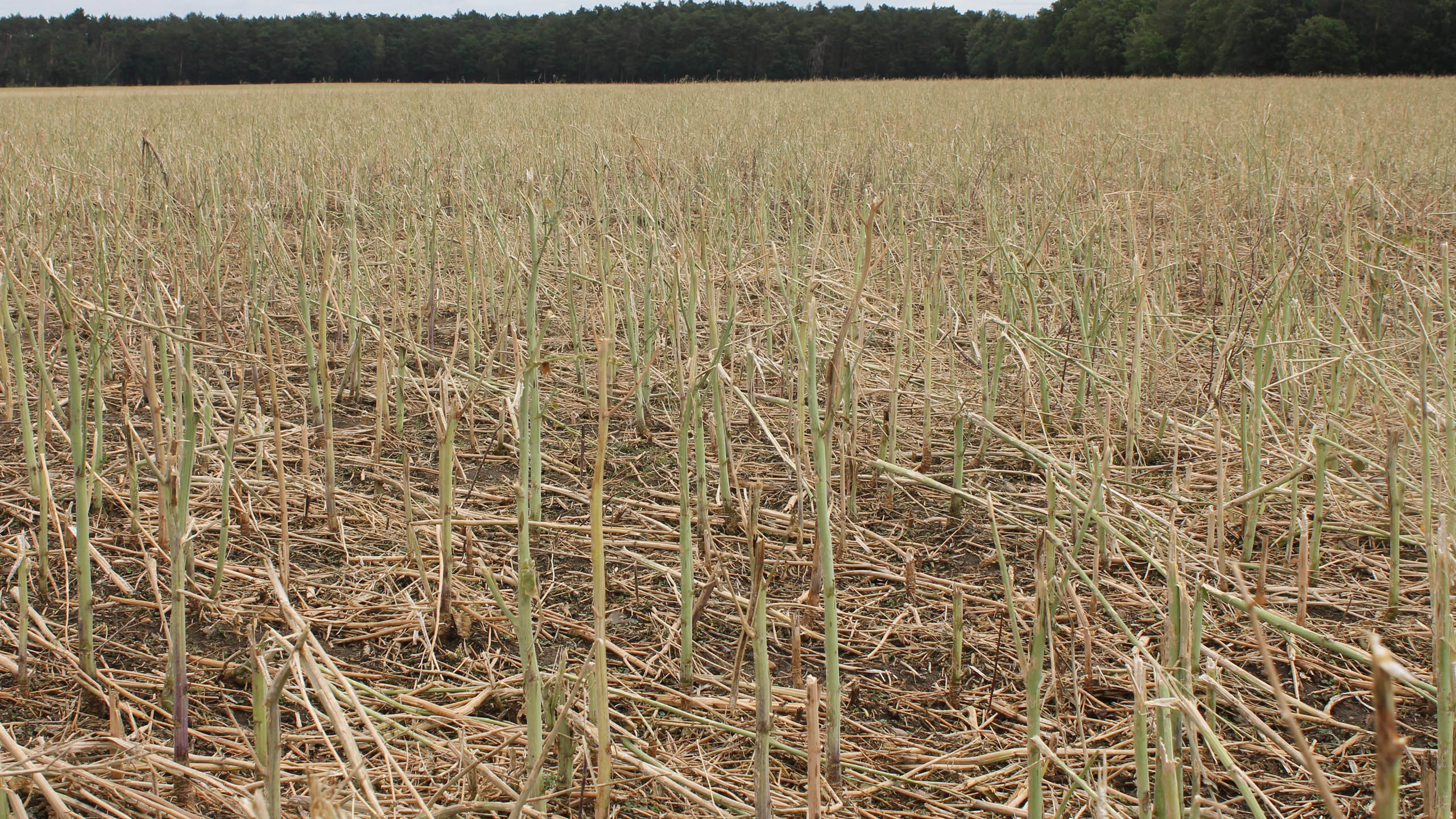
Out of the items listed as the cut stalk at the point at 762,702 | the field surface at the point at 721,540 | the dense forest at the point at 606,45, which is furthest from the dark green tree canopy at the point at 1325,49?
the cut stalk at the point at 762,702

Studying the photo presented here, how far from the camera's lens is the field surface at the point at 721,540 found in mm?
1228

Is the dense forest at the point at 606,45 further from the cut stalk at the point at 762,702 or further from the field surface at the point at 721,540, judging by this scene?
the cut stalk at the point at 762,702

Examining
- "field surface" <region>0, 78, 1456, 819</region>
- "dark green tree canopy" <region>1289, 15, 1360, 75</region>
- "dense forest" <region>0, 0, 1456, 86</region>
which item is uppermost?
"dense forest" <region>0, 0, 1456, 86</region>

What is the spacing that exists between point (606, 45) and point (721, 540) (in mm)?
39921

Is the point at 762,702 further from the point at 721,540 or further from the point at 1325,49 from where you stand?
the point at 1325,49

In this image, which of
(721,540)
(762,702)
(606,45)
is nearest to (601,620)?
(762,702)

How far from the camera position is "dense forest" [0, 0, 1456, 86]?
35688 millimetres

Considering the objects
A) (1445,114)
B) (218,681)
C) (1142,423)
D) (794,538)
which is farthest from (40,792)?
(1445,114)

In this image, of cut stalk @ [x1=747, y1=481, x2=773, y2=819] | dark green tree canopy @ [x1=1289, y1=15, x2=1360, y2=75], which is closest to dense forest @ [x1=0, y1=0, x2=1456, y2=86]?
dark green tree canopy @ [x1=1289, y1=15, x2=1360, y2=75]

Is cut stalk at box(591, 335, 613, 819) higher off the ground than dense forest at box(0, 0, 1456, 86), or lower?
lower

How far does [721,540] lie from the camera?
203cm

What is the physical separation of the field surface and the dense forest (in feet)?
109

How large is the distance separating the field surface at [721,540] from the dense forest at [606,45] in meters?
33.3

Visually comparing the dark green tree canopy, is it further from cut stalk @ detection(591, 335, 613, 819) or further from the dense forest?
cut stalk @ detection(591, 335, 613, 819)
